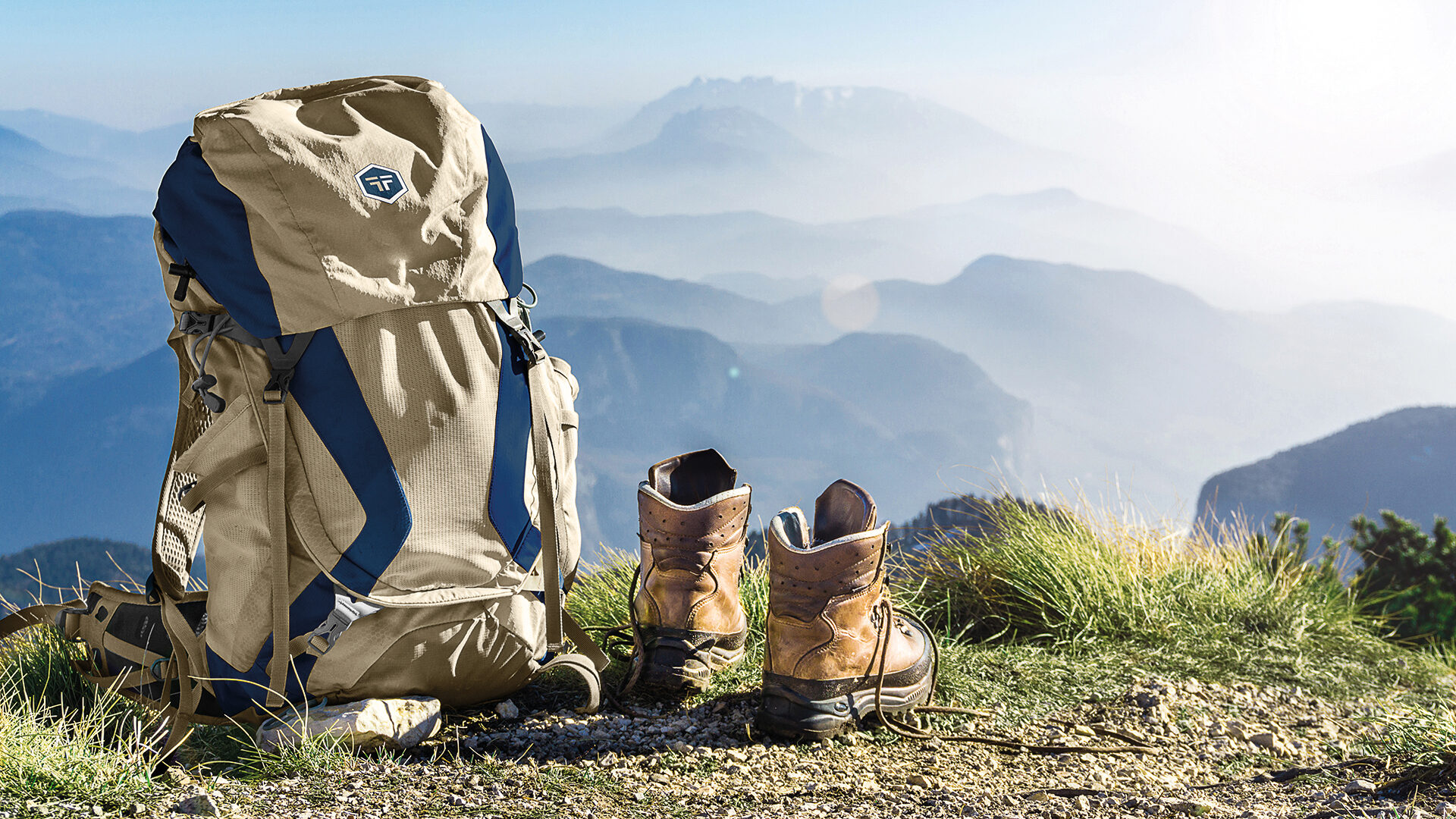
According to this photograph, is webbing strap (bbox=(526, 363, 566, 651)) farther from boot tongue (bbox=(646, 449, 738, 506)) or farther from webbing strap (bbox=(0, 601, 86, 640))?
webbing strap (bbox=(0, 601, 86, 640))

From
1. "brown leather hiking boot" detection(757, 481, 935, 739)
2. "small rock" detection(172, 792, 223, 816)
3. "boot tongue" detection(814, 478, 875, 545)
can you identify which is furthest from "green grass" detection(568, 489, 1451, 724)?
"small rock" detection(172, 792, 223, 816)

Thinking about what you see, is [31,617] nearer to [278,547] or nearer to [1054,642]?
[278,547]

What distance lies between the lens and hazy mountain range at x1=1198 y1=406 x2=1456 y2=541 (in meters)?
31.0

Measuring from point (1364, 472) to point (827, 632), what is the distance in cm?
3759

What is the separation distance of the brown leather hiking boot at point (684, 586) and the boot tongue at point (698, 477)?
Result: 157mm

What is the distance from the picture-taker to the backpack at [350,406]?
2.25 meters

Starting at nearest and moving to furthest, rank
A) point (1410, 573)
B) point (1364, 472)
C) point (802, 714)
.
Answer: point (802, 714), point (1410, 573), point (1364, 472)

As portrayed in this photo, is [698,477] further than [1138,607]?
No

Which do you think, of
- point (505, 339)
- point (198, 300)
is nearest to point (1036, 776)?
point (505, 339)

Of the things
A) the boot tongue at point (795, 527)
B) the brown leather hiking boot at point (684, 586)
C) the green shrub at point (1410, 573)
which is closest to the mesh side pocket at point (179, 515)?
the brown leather hiking boot at point (684, 586)

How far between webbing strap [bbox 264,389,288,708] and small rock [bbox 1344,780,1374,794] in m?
2.77

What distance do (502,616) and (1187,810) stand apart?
5.90ft

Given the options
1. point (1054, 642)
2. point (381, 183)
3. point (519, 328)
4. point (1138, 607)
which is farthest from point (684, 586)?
point (1138, 607)

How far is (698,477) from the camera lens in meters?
2.96
